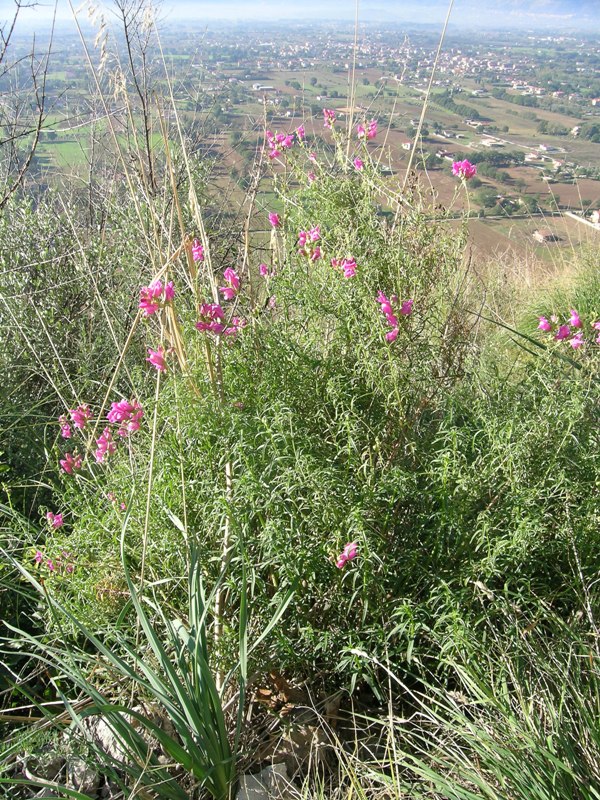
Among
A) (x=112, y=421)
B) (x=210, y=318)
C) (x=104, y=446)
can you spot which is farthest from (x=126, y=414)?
(x=210, y=318)

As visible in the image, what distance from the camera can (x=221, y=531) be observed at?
2.00 m

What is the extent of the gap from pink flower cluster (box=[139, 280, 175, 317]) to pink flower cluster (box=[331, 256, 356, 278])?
62cm

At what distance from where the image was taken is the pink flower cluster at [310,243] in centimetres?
225

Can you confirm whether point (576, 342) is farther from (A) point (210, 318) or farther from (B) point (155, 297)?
(B) point (155, 297)

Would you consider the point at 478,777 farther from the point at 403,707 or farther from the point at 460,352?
the point at 460,352

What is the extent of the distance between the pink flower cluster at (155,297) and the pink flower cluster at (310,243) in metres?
0.69

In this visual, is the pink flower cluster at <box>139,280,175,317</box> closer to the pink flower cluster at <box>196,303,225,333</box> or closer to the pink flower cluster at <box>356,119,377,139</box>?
the pink flower cluster at <box>196,303,225,333</box>

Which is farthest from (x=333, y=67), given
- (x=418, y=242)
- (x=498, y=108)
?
(x=418, y=242)

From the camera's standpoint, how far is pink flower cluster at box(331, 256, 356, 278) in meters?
2.07

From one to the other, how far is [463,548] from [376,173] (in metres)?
1.34

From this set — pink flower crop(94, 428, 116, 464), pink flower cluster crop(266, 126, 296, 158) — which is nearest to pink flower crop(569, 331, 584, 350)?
pink flower cluster crop(266, 126, 296, 158)

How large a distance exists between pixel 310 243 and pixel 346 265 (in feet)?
0.80

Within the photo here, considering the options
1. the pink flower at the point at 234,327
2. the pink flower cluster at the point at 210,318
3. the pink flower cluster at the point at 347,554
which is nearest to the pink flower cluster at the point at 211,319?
the pink flower cluster at the point at 210,318

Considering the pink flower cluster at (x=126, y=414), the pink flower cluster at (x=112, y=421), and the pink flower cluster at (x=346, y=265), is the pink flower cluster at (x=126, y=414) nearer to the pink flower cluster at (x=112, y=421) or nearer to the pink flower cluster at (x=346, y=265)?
the pink flower cluster at (x=112, y=421)
